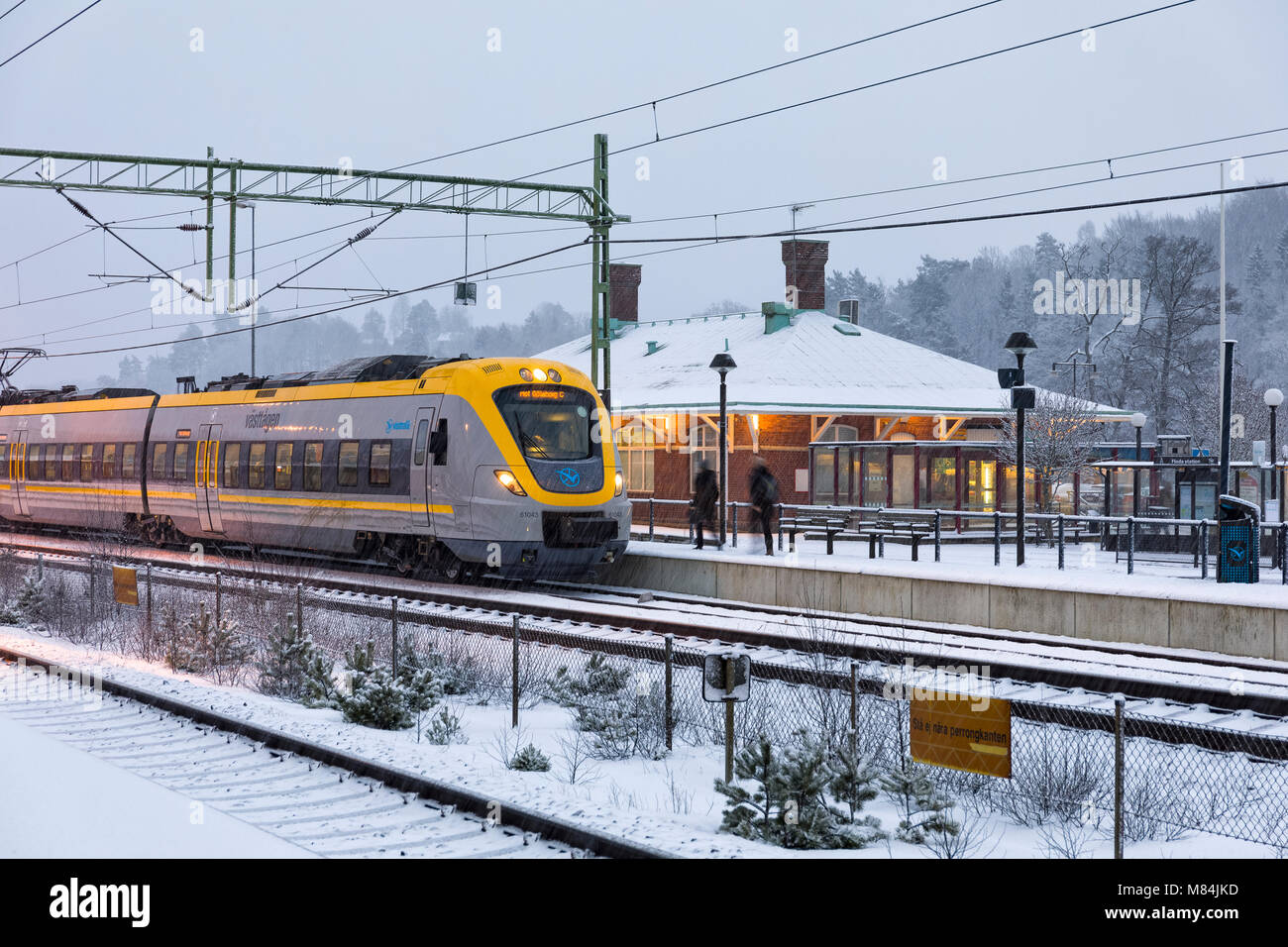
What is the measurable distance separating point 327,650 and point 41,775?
21.1 ft

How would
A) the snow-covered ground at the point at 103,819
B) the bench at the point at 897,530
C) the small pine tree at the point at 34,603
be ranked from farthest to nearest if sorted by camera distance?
the bench at the point at 897,530, the small pine tree at the point at 34,603, the snow-covered ground at the point at 103,819

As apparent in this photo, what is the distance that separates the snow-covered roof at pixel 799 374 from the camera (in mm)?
35781

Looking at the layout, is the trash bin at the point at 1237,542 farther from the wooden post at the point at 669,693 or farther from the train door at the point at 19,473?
the train door at the point at 19,473

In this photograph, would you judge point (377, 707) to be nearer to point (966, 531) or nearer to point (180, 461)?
point (180, 461)

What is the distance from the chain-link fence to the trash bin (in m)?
8.25

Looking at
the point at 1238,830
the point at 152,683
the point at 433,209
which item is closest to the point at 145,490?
the point at 433,209

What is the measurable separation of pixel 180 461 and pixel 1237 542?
21.4m

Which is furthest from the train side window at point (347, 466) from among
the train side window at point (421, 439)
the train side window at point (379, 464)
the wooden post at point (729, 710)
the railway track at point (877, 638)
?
the wooden post at point (729, 710)

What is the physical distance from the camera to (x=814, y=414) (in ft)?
116

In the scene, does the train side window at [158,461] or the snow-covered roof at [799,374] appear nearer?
the train side window at [158,461]

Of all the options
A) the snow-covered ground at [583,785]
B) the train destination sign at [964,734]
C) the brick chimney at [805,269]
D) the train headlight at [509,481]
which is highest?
the brick chimney at [805,269]

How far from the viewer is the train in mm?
20438

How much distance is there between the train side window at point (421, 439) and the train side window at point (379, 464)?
35.4 inches

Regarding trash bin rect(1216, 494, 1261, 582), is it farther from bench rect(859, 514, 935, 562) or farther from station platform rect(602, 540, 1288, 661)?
bench rect(859, 514, 935, 562)
